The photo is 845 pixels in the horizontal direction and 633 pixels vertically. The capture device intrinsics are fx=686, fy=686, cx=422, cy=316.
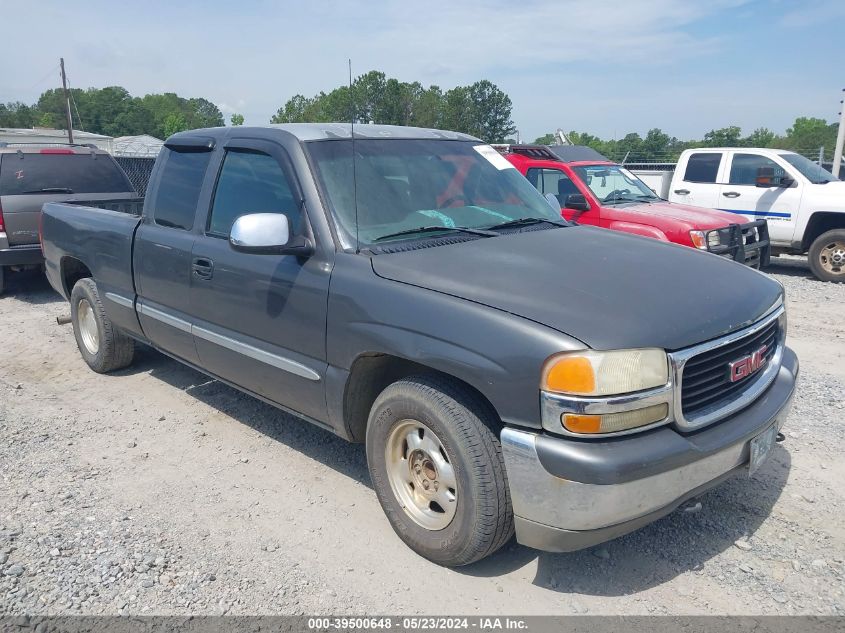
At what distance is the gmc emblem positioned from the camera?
2891 mm

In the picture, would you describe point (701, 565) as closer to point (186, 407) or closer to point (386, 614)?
point (386, 614)

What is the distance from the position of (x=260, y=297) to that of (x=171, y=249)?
1.06 meters

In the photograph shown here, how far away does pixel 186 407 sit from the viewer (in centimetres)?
509

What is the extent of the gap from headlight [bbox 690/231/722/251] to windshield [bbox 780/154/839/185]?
359 centimetres

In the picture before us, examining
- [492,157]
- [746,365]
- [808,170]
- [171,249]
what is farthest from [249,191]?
[808,170]

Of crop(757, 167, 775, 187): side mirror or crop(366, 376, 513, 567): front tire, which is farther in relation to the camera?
crop(757, 167, 775, 187): side mirror

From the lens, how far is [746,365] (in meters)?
2.97

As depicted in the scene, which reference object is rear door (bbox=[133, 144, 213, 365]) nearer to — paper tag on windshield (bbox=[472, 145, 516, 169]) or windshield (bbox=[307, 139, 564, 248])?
windshield (bbox=[307, 139, 564, 248])

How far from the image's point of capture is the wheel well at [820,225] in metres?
10.1

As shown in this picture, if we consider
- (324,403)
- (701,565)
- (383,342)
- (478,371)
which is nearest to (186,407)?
(324,403)

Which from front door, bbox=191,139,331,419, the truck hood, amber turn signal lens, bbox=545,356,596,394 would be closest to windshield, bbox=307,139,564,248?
front door, bbox=191,139,331,419

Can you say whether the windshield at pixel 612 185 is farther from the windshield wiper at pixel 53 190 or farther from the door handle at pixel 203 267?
the windshield wiper at pixel 53 190

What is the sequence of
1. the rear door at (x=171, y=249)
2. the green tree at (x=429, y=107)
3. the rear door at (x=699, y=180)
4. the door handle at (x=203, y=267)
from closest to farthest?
1. the door handle at (x=203, y=267)
2. the rear door at (x=171, y=249)
3. the rear door at (x=699, y=180)
4. the green tree at (x=429, y=107)

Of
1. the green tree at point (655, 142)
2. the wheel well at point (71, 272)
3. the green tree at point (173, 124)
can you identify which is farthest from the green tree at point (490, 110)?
the wheel well at point (71, 272)
